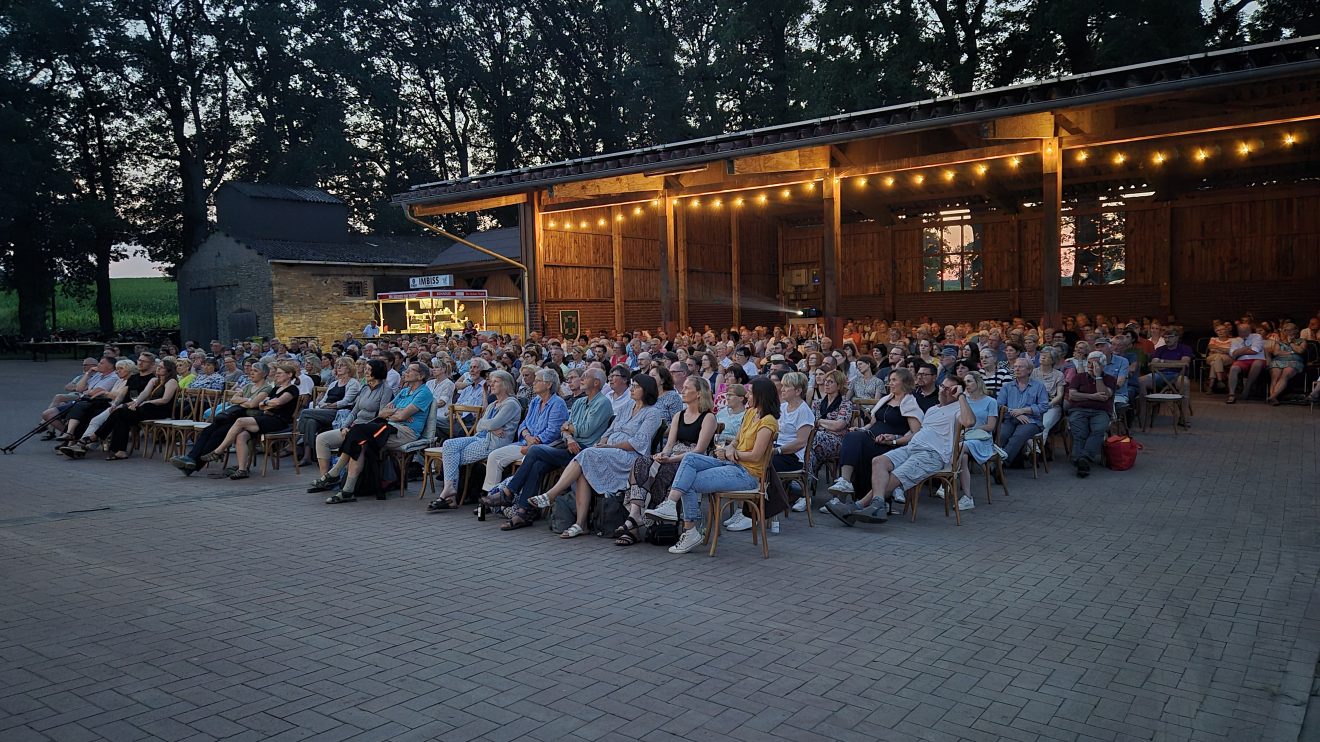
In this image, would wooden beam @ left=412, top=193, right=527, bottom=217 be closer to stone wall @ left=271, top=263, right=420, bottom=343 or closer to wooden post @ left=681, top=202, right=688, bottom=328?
wooden post @ left=681, top=202, right=688, bottom=328

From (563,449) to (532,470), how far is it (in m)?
0.31

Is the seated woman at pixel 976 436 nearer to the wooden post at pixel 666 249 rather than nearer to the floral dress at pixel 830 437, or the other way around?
the floral dress at pixel 830 437

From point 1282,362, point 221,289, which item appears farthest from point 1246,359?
point 221,289

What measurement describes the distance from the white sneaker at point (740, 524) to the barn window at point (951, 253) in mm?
18379

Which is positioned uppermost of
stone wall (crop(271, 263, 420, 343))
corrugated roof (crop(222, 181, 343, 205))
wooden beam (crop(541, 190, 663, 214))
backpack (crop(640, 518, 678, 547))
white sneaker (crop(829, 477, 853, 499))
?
corrugated roof (crop(222, 181, 343, 205))

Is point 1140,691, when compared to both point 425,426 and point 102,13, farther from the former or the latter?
point 102,13

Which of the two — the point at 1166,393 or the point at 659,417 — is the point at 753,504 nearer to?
the point at 659,417

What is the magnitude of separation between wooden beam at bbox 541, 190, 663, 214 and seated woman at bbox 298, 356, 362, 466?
32.3 ft

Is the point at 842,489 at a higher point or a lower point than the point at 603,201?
lower

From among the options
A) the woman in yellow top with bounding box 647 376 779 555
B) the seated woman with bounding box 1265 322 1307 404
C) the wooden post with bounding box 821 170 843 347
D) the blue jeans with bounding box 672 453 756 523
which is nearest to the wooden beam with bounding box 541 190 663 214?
the wooden post with bounding box 821 170 843 347

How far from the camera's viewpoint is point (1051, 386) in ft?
29.9

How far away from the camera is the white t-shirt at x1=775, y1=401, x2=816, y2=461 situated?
6.89 m

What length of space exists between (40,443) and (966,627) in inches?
533

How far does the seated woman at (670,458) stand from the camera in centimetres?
637
